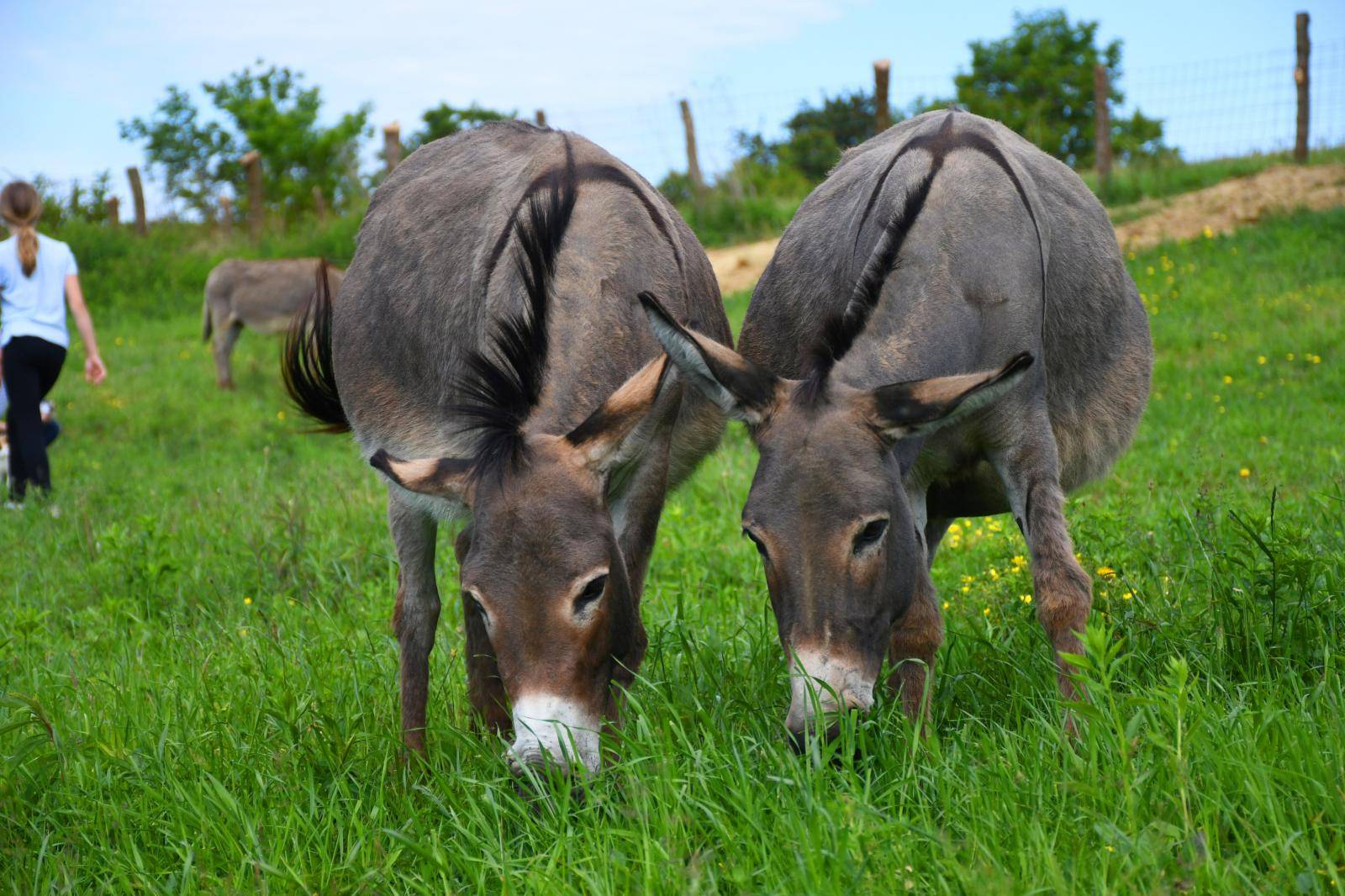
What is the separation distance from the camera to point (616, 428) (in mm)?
2854

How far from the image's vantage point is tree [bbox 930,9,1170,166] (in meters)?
40.9

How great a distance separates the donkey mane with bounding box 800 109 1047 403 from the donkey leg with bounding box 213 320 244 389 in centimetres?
1127

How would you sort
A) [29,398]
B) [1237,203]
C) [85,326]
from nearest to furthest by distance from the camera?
1. [29,398]
2. [85,326]
3. [1237,203]

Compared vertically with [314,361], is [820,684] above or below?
below

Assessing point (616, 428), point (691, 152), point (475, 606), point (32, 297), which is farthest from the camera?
point (691, 152)

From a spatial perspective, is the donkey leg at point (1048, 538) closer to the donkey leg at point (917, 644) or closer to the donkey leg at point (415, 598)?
the donkey leg at point (917, 644)

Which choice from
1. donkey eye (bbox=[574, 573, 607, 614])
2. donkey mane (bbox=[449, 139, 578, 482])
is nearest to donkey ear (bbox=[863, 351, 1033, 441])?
donkey eye (bbox=[574, 573, 607, 614])

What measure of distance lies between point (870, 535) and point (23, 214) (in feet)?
22.6

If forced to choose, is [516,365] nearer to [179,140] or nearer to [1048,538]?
[1048,538]

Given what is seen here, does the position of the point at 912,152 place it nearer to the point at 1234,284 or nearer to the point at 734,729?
the point at 734,729

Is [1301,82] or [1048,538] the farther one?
[1301,82]

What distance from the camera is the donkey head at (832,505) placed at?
2.69m

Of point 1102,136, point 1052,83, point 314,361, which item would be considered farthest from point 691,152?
point 1052,83

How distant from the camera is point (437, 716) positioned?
12.2 feet
